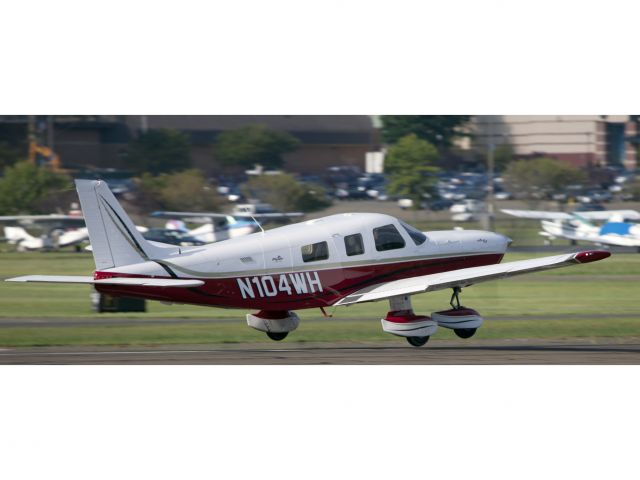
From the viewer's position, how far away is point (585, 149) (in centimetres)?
2091

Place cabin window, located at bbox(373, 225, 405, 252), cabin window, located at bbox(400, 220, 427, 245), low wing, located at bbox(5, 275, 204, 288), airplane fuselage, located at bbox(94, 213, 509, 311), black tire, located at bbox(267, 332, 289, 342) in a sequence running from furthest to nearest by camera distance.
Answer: black tire, located at bbox(267, 332, 289, 342), cabin window, located at bbox(400, 220, 427, 245), cabin window, located at bbox(373, 225, 405, 252), airplane fuselage, located at bbox(94, 213, 509, 311), low wing, located at bbox(5, 275, 204, 288)

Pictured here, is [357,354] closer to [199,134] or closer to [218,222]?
[218,222]

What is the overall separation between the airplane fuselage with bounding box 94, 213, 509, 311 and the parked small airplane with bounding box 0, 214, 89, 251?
5.33m

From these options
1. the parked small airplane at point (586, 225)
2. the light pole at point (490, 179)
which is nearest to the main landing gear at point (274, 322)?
the light pole at point (490, 179)

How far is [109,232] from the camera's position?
15.9 m

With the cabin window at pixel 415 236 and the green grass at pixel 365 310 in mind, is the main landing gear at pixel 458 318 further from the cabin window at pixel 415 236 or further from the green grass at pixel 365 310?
the green grass at pixel 365 310

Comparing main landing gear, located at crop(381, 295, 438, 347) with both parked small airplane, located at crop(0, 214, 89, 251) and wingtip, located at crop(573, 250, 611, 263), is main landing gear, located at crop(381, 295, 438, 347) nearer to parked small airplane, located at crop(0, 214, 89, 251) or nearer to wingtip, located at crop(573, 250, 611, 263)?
wingtip, located at crop(573, 250, 611, 263)

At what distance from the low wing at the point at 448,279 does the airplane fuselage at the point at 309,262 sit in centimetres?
21

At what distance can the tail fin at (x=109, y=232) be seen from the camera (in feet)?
51.8

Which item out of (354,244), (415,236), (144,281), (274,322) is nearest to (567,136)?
(415,236)

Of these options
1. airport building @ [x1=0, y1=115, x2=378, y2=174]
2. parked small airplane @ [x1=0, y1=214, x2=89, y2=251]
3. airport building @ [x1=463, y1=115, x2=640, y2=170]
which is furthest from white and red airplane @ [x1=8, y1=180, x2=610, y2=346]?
parked small airplane @ [x1=0, y1=214, x2=89, y2=251]

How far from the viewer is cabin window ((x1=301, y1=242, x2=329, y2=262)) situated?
663 inches

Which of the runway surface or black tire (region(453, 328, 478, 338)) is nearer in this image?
the runway surface

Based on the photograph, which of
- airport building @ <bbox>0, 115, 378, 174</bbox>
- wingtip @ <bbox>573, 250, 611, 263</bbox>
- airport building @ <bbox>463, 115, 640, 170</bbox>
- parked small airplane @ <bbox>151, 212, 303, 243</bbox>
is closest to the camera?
wingtip @ <bbox>573, 250, 611, 263</bbox>
